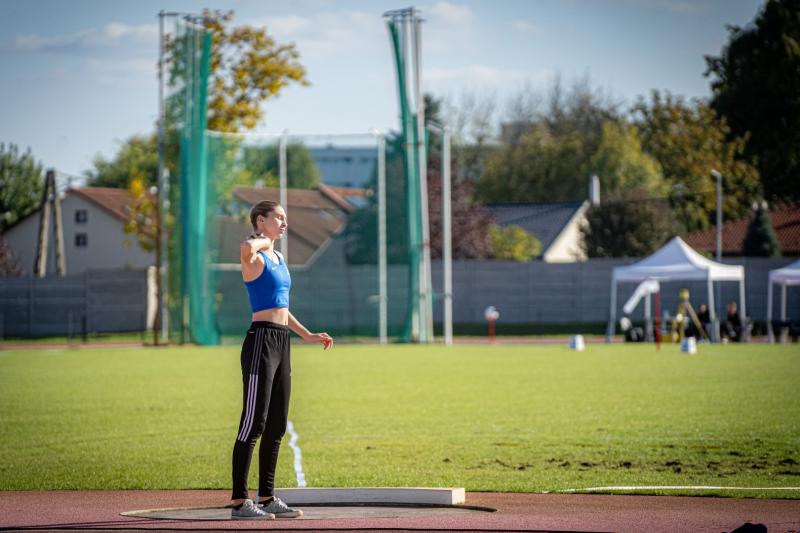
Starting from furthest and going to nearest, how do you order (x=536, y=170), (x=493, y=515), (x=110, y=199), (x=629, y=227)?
(x=536, y=170)
(x=110, y=199)
(x=629, y=227)
(x=493, y=515)

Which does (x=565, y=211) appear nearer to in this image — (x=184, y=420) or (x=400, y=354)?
(x=400, y=354)

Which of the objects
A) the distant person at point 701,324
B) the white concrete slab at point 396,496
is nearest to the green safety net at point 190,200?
the distant person at point 701,324

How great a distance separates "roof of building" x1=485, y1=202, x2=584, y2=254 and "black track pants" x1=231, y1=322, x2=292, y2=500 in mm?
60720

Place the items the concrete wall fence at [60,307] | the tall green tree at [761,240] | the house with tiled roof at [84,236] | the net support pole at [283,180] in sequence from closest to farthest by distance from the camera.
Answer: the net support pole at [283,180], the concrete wall fence at [60,307], the tall green tree at [761,240], the house with tiled roof at [84,236]

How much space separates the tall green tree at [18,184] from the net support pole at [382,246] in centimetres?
4814

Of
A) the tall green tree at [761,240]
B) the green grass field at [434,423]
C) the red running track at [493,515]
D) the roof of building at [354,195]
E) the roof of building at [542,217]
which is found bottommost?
the green grass field at [434,423]

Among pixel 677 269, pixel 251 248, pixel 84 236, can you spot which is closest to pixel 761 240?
pixel 677 269

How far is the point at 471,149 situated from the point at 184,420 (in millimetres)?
73766

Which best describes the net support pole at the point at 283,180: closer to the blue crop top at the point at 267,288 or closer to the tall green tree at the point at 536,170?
the blue crop top at the point at 267,288

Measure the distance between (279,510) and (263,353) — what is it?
3.61 ft

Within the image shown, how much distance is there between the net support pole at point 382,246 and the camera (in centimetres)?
3572

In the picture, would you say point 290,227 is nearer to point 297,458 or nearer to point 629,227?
point 297,458

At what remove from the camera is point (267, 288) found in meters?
8.43

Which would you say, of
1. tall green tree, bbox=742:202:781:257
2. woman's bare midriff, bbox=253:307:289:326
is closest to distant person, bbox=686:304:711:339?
tall green tree, bbox=742:202:781:257
